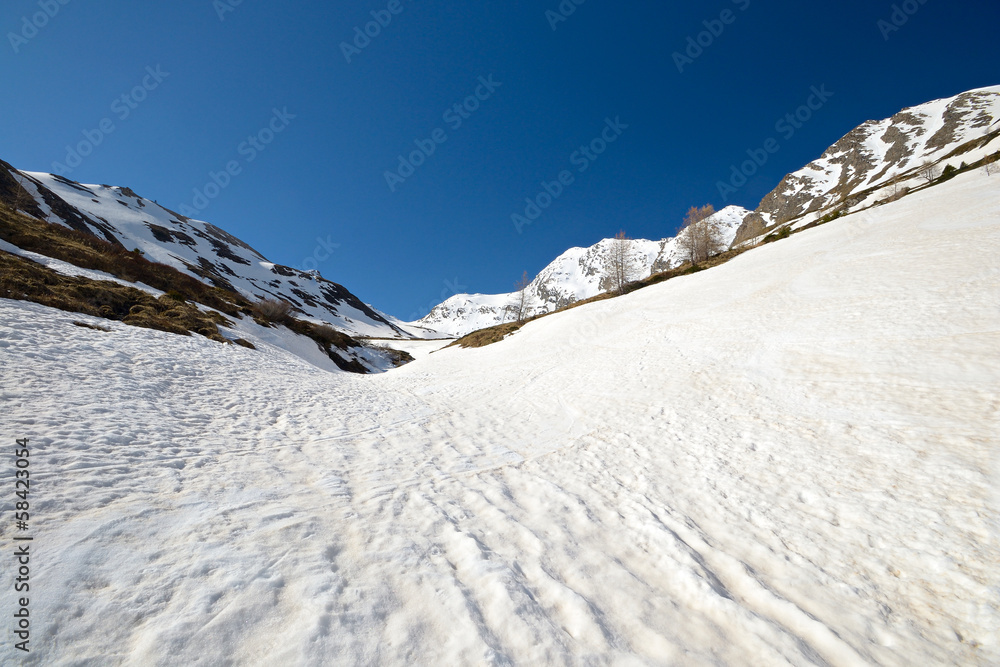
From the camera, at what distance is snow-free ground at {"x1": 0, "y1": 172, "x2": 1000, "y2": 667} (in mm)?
2742

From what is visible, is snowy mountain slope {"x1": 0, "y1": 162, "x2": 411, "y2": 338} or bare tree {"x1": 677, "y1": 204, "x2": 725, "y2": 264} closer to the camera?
bare tree {"x1": 677, "y1": 204, "x2": 725, "y2": 264}

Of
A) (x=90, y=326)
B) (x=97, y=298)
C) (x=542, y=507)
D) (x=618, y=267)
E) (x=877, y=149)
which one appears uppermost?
(x=877, y=149)

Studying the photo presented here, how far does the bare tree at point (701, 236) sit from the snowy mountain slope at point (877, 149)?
11925 cm

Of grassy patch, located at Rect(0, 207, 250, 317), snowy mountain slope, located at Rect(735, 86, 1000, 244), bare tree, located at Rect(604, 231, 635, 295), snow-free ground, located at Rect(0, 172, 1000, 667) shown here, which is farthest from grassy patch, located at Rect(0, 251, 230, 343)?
snowy mountain slope, located at Rect(735, 86, 1000, 244)

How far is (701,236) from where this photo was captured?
3444cm

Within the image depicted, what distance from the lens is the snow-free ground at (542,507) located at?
2.74 meters

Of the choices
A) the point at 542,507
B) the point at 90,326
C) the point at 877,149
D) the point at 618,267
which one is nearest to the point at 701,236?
the point at 618,267

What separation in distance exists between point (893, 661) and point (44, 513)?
8011mm

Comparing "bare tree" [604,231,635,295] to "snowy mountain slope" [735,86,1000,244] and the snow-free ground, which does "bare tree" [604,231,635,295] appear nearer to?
the snow-free ground

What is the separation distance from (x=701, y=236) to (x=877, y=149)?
718 feet

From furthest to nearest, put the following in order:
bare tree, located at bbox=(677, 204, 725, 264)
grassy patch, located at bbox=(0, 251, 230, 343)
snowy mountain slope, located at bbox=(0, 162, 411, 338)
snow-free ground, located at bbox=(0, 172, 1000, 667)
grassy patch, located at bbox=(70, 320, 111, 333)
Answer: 1. snowy mountain slope, located at bbox=(0, 162, 411, 338)
2. bare tree, located at bbox=(677, 204, 725, 264)
3. grassy patch, located at bbox=(0, 251, 230, 343)
4. grassy patch, located at bbox=(70, 320, 111, 333)
5. snow-free ground, located at bbox=(0, 172, 1000, 667)

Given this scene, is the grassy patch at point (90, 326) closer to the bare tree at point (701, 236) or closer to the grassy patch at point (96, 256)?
the grassy patch at point (96, 256)

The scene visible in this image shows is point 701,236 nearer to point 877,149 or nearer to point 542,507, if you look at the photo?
point 542,507

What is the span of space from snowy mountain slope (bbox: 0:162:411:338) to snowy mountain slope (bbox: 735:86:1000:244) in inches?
6000
